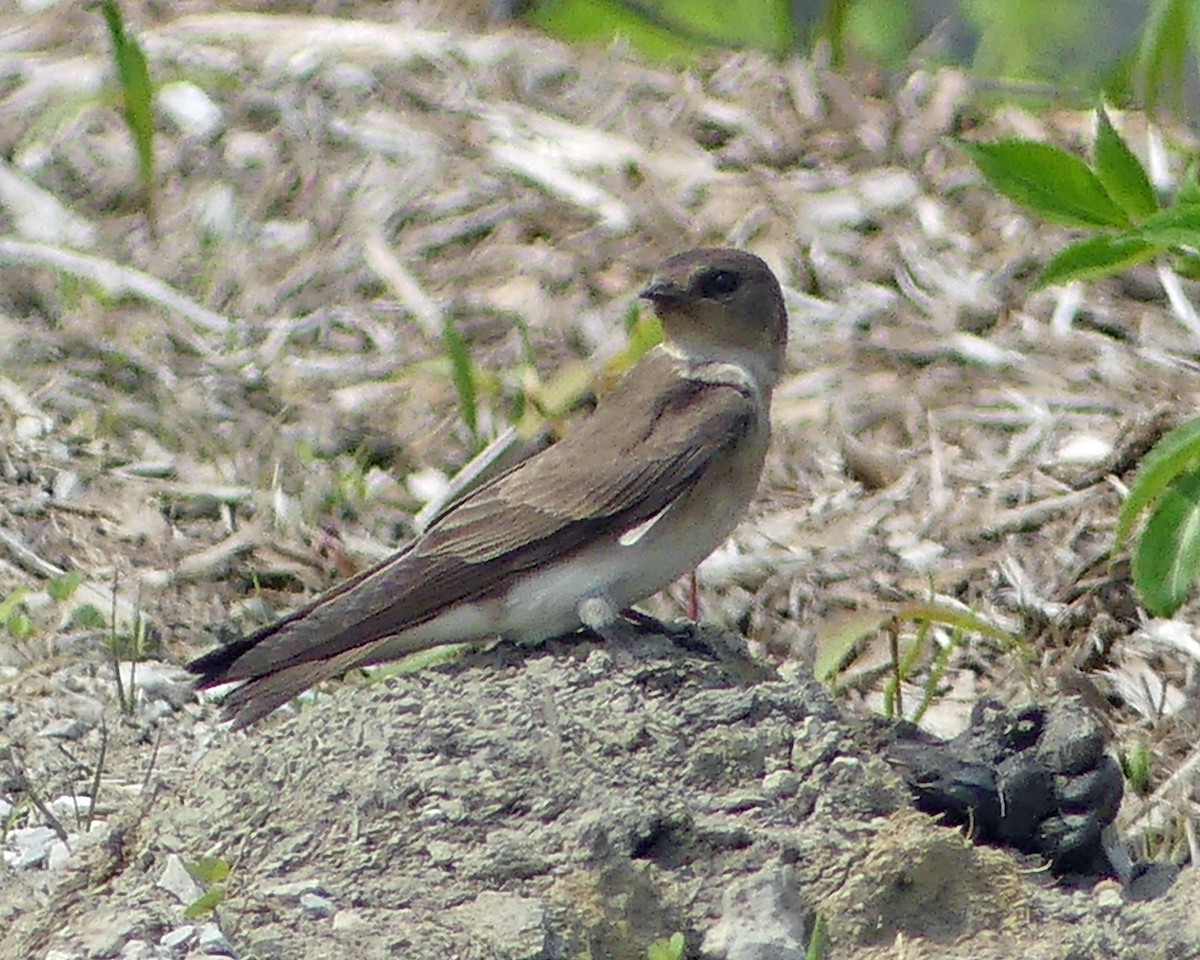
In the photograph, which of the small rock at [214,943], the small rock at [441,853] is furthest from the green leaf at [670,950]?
the small rock at [214,943]

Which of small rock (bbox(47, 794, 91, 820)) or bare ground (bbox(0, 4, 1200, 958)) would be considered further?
small rock (bbox(47, 794, 91, 820))

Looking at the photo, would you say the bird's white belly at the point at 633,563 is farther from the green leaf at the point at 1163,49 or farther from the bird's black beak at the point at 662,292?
the green leaf at the point at 1163,49

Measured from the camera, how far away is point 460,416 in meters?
6.84

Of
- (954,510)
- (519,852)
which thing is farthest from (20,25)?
(519,852)

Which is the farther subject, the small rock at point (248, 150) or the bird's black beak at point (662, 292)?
the small rock at point (248, 150)

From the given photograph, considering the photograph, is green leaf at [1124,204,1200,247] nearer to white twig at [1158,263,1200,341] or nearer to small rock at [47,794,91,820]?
white twig at [1158,263,1200,341]

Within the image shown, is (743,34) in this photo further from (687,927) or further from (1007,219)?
(687,927)

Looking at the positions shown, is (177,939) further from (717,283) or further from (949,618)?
(717,283)

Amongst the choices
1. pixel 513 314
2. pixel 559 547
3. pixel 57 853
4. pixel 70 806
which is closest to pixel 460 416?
pixel 513 314

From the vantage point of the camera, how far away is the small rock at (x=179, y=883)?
12.9 ft

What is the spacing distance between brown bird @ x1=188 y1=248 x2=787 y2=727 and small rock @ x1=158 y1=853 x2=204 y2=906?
2.38 feet

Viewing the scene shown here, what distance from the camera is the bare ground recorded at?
A: 408 cm

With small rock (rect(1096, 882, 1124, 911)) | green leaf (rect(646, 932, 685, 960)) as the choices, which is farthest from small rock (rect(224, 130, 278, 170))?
green leaf (rect(646, 932, 685, 960))

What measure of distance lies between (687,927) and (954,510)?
262cm
